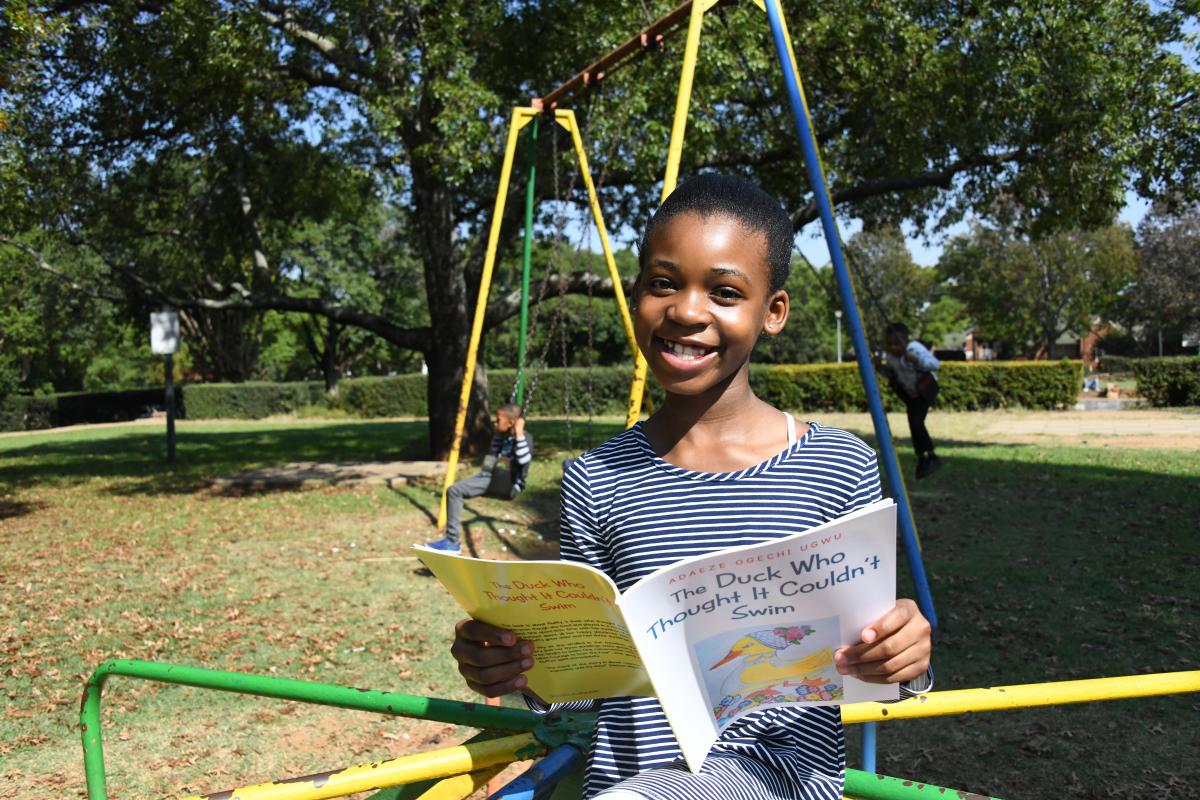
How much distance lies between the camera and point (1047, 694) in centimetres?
177

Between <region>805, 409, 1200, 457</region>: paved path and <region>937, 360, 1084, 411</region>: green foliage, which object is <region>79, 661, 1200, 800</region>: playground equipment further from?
<region>937, 360, 1084, 411</region>: green foliage

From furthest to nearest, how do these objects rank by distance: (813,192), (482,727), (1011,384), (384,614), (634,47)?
(1011,384), (384,614), (634,47), (813,192), (482,727)

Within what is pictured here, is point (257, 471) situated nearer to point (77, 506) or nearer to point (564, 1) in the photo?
point (77, 506)

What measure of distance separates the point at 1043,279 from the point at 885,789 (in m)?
43.5

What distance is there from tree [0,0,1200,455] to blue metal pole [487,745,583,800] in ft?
26.2

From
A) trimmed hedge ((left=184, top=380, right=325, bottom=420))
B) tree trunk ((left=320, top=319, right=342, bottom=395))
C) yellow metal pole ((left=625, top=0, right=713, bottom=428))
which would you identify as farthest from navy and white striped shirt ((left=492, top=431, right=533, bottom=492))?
tree trunk ((left=320, top=319, right=342, bottom=395))

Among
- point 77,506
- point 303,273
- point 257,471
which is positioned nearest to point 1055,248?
point 303,273

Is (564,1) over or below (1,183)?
over

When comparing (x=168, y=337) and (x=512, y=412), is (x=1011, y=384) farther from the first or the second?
(x=512, y=412)

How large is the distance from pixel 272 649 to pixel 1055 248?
132 ft

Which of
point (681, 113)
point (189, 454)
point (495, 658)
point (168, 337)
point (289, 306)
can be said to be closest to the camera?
point (495, 658)

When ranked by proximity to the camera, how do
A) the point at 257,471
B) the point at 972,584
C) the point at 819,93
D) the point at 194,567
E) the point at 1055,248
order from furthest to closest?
the point at 1055,248 → the point at 257,471 → the point at 819,93 → the point at 194,567 → the point at 972,584

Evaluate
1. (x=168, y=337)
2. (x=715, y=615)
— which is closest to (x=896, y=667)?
(x=715, y=615)

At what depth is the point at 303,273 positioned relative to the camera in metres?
34.4
